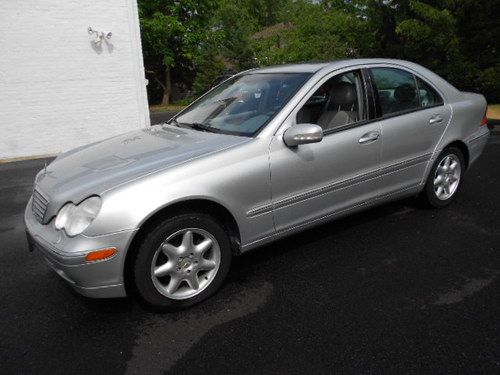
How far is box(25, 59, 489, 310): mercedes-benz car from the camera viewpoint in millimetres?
2604

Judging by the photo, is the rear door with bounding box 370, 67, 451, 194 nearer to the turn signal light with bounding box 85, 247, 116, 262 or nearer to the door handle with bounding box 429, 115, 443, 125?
the door handle with bounding box 429, 115, 443, 125

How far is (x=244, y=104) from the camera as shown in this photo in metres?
3.69

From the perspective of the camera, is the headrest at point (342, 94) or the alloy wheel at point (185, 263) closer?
the alloy wheel at point (185, 263)

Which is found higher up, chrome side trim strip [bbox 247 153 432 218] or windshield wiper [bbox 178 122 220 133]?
windshield wiper [bbox 178 122 220 133]

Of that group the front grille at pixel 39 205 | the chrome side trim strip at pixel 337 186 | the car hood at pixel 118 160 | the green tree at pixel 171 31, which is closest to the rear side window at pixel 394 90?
the chrome side trim strip at pixel 337 186

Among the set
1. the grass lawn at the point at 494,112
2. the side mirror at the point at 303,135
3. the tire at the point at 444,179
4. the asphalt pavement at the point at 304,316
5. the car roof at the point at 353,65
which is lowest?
the grass lawn at the point at 494,112

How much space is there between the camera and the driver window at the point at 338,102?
3574 millimetres

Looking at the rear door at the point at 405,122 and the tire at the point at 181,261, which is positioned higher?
the rear door at the point at 405,122

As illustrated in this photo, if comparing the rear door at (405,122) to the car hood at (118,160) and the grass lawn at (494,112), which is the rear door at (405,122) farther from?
the grass lawn at (494,112)

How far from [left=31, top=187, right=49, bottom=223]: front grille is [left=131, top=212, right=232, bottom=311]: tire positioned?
72cm

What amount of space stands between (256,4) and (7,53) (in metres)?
50.2

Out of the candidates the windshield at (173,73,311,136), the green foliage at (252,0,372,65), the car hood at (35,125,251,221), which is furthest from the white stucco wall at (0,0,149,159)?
the green foliage at (252,0,372,65)

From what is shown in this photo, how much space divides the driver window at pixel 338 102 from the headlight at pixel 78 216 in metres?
1.81

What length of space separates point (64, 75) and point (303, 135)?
9.18 m
